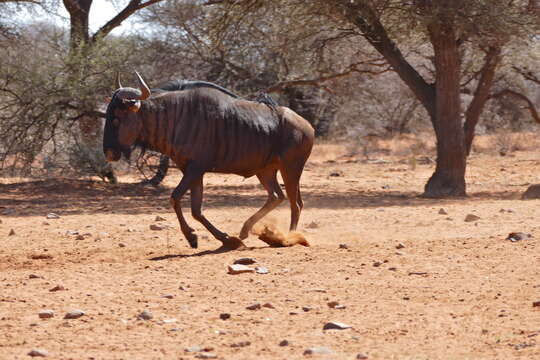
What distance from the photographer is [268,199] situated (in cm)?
1019

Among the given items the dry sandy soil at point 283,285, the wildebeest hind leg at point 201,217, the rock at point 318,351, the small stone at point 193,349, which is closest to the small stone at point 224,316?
the dry sandy soil at point 283,285

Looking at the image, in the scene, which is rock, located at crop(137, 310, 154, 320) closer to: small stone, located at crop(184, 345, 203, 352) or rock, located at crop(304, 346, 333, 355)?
small stone, located at crop(184, 345, 203, 352)

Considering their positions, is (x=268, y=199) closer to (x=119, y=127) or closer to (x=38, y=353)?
(x=119, y=127)

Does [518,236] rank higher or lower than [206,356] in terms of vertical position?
higher

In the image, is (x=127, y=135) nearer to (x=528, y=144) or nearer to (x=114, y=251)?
(x=114, y=251)

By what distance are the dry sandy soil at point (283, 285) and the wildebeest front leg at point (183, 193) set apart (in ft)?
0.49

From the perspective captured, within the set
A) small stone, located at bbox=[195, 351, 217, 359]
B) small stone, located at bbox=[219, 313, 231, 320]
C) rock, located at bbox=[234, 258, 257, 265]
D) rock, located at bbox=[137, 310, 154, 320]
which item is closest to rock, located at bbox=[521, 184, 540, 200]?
rock, located at bbox=[234, 258, 257, 265]

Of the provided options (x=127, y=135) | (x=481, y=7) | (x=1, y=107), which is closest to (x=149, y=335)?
(x=127, y=135)

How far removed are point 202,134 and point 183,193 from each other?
645mm

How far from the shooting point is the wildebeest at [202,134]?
29.9ft

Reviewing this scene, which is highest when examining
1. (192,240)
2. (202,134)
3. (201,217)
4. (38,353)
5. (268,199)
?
(202,134)

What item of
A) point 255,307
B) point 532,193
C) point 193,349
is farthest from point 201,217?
point 532,193

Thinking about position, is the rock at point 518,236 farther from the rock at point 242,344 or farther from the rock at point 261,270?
the rock at point 242,344

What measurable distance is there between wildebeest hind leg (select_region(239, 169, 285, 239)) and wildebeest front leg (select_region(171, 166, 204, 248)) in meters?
0.94
